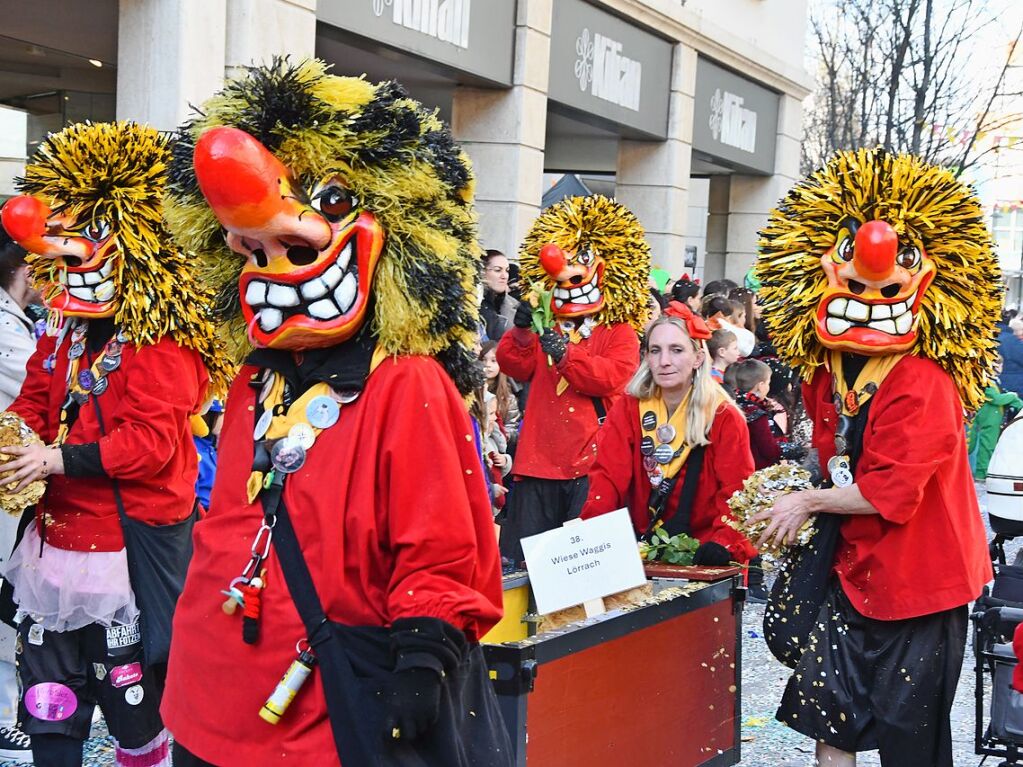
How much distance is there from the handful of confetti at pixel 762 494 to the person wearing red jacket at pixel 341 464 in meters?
1.84

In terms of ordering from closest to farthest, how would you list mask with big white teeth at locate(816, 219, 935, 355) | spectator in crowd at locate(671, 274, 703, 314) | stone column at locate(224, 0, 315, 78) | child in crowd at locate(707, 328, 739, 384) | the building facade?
mask with big white teeth at locate(816, 219, 935, 355), the building facade, stone column at locate(224, 0, 315, 78), child in crowd at locate(707, 328, 739, 384), spectator in crowd at locate(671, 274, 703, 314)

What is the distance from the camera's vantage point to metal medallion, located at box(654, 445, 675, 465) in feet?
17.4

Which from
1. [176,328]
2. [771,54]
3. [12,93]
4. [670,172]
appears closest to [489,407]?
[176,328]

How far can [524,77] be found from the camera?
12.6 m

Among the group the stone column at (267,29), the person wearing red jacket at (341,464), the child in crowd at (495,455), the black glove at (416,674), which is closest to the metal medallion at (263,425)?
the person wearing red jacket at (341,464)

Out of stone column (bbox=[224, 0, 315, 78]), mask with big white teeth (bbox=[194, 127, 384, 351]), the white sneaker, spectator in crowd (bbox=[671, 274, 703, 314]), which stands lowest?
the white sneaker

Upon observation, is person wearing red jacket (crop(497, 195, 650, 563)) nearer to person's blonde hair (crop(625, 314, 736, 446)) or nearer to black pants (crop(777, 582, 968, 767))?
person's blonde hair (crop(625, 314, 736, 446))

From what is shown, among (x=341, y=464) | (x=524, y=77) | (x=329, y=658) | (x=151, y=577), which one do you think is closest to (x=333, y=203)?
(x=341, y=464)

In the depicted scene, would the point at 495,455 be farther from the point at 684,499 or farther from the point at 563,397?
the point at 684,499

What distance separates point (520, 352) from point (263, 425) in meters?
4.65

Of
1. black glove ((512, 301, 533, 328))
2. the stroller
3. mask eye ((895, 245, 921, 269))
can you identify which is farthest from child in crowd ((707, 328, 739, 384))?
mask eye ((895, 245, 921, 269))

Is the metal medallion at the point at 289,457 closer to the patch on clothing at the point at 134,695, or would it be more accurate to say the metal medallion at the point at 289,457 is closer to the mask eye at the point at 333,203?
the mask eye at the point at 333,203

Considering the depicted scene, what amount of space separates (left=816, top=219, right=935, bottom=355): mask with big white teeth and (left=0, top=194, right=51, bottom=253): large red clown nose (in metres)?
2.47

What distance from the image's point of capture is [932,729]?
432 cm
